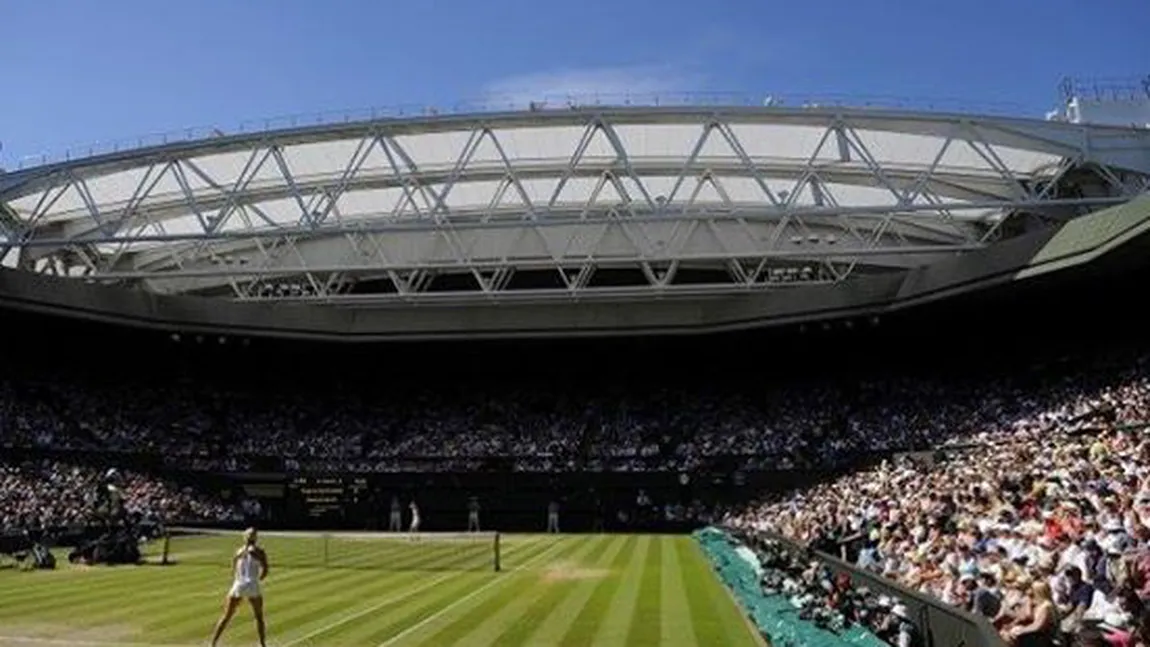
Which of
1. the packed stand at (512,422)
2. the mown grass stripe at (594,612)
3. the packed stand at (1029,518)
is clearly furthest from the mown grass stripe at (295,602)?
the packed stand at (512,422)

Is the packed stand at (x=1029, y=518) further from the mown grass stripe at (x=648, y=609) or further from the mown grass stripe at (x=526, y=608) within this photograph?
the mown grass stripe at (x=526, y=608)

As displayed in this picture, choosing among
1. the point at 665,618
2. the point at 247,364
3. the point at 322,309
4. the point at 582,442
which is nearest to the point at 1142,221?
the point at 665,618

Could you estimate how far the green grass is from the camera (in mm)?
16859

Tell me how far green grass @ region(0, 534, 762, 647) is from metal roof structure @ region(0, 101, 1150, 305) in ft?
40.5

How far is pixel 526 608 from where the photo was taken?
20469mm

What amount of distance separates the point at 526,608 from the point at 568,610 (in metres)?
0.84

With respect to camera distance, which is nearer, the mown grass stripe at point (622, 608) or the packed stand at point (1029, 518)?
the packed stand at point (1029, 518)

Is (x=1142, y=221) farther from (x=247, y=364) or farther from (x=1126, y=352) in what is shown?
(x=247, y=364)

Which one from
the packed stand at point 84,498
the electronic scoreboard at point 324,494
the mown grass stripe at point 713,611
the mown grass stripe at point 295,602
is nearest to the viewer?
the mown grass stripe at point 713,611

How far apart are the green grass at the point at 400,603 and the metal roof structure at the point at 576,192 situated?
12.3m

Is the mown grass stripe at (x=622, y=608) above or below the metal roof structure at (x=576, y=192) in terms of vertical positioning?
below

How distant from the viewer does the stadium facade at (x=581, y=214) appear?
38875 millimetres

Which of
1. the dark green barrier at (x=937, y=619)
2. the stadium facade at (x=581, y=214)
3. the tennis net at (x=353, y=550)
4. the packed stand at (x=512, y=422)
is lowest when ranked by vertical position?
the dark green barrier at (x=937, y=619)

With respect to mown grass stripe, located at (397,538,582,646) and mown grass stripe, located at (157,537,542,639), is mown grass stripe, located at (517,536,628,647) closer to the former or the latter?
mown grass stripe, located at (397,538,582,646)
